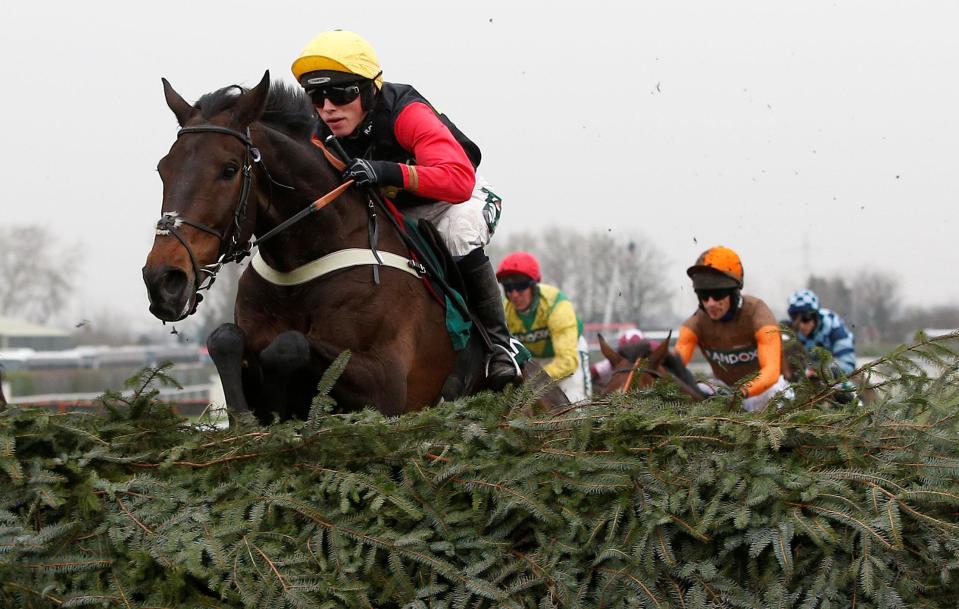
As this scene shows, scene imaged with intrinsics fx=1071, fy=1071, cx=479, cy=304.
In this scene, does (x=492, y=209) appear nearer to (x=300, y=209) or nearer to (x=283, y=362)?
(x=300, y=209)

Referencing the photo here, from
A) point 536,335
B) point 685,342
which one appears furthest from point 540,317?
point 685,342

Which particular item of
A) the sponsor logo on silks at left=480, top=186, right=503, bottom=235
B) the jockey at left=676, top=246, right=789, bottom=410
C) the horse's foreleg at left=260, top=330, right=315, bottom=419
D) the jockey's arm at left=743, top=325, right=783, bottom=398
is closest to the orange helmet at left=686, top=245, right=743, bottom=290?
the jockey at left=676, top=246, right=789, bottom=410

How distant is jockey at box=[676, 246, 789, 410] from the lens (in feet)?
26.9

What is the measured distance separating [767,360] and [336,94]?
4285 mm

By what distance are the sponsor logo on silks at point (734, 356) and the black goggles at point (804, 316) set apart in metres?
1.85

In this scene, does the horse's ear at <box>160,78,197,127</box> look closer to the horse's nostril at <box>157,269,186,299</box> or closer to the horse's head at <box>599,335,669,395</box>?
the horse's nostril at <box>157,269,186,299</box>

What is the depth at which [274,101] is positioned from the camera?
518 centimetres

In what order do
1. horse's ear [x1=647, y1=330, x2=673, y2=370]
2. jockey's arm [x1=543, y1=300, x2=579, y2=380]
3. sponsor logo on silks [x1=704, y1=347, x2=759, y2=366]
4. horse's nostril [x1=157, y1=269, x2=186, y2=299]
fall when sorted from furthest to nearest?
jockey's arm [x1=543, y1=300, x2=579, y2=380]
sponsor logo on silks [x1=704, y1=347, x2=759, y2=366]
horse's ear [x1=647, y1=330, x2=673, y2=370]
horse's nostril [x1=157, y1=269, x2=186, y2=299]

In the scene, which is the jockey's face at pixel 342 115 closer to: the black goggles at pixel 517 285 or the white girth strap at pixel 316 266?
the white girth strap at pixel 316 266

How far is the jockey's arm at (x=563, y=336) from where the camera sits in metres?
9.67

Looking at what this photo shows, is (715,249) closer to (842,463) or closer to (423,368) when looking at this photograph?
(423,368)

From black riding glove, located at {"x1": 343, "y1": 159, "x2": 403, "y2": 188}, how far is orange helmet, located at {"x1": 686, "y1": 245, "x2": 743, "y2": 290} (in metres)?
3.78

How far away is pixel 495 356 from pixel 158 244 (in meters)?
2.32

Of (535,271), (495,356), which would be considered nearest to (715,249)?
(535,271)
